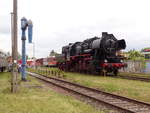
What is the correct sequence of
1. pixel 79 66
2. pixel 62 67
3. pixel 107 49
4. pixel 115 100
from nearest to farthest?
pixel 115 100
pixel 107 49
pixel 79 66
pixel 62 67

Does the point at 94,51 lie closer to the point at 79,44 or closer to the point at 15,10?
the point at 79,44

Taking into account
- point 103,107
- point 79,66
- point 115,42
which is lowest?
point 103,107

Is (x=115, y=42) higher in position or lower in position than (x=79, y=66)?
higher

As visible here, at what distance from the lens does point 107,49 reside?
73.9 feet

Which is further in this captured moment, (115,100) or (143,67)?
(143,67)

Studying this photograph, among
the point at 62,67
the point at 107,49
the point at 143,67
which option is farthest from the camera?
the point at 62,67

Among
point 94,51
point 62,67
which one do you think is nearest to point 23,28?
point 94,51

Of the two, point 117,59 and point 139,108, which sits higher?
point 117,59

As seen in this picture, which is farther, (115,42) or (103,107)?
(115,42)

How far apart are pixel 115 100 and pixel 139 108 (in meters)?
1.77

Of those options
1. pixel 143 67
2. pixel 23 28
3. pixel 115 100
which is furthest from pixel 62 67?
pixel 115 100

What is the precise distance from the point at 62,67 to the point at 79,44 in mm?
7448

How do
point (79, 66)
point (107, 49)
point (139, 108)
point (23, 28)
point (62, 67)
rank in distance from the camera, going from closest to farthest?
1. point (139, 108)
2. point (23, 28)
3. point (107, 49)
4. point (79, 66)
5. point (62, 67)

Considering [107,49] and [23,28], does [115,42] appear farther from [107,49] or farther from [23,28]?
[23,28]
